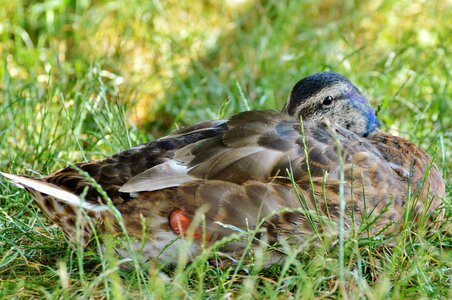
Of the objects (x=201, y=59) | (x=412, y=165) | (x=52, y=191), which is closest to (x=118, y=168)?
(x=52, y=191)

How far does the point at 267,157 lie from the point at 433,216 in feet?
2.78

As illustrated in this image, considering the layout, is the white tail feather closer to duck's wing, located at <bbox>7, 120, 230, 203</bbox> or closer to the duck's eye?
duck's wing, located at <bbox>7, 120, 230, 203</bbox>

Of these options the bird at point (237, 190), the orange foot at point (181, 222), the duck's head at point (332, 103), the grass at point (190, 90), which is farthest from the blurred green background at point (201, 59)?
the orange foot at point (181, 222)

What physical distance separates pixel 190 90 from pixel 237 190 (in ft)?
8.39

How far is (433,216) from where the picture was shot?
3.70 metres

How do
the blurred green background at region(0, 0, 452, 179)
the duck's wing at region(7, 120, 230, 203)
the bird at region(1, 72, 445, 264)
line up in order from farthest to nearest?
the blurred green background at region(0, 0, 452, 179)
the duck's wing at region(7, 120, 230, 203)
the bird at region(1, 72, 445, 264)

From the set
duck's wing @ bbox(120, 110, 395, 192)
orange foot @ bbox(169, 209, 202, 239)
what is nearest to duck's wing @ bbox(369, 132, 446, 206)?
duck's wing @ bbox(120, 110, 395, 192)

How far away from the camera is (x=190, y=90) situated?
5.84 metres

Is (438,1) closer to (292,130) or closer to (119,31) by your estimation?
(119,31)

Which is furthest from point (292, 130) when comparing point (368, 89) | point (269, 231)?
point (368, 89)

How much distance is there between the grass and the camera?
125 inches

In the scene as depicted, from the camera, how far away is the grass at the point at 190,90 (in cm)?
318

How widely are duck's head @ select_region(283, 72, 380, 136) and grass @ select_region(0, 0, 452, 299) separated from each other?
40 cm

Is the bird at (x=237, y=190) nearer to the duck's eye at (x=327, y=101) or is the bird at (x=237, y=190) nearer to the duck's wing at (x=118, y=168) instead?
the duck's wing at (x=118, y=168)
